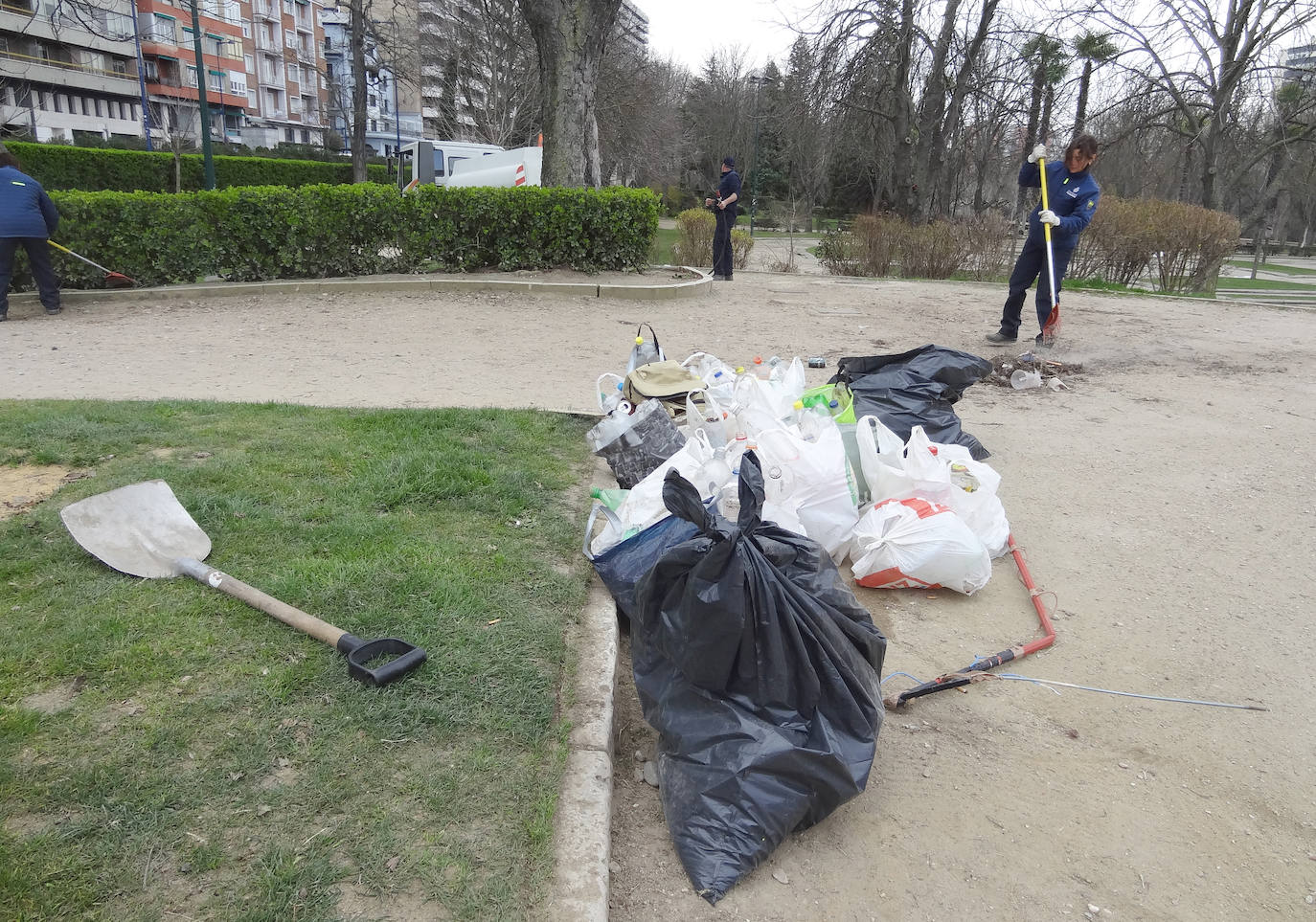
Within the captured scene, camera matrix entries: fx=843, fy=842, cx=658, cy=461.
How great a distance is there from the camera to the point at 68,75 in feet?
167

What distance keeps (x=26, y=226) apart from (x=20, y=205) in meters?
Result: 0.21

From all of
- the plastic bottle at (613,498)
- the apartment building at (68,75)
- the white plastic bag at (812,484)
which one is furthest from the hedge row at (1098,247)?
the apartment building at (68,75)

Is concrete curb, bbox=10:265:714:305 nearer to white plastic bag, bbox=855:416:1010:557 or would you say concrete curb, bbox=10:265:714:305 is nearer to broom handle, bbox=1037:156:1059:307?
broom handle, bbox=1037:156:1059:307

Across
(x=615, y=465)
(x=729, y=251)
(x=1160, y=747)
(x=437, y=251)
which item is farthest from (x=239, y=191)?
(x=1160, y=747)

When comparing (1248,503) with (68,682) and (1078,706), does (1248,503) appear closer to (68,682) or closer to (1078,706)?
(1078,706)

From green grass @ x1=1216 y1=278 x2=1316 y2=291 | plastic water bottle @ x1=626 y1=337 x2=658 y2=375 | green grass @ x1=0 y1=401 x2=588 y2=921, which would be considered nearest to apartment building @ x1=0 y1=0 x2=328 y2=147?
plastic water bottle @ x1=626 y1=337 x2=658 y2=375

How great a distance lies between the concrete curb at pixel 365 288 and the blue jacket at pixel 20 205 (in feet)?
3.29

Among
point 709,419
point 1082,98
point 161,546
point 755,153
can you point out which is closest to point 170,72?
point 755,153

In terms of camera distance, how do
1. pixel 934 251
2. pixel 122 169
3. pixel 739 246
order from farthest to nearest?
pixel 122 169 < pixel 739 246 < pixel 934 251

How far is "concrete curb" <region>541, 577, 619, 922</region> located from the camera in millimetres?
1828

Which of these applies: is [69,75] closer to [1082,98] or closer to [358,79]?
[358,79]

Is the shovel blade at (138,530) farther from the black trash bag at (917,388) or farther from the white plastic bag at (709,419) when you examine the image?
the black trash bag at (917,388)

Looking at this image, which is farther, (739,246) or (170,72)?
(170,72)

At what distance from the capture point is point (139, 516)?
3.05 meters
